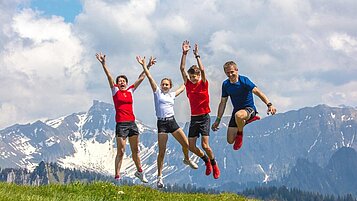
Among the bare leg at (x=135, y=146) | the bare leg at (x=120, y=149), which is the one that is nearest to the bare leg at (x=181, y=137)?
→ the bare leg at (x=135, y=146)

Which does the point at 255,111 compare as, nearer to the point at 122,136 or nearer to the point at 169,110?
the point at 169,110

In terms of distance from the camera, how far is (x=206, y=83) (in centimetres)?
1881

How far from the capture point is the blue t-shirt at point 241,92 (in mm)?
17812

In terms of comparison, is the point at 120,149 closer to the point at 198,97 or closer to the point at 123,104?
the point at 123,104

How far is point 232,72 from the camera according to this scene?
17672 millimetres

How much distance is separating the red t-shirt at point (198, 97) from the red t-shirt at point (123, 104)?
202 centimetres

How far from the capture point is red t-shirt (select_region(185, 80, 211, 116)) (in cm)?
1870

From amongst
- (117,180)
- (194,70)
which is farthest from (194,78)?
(117,180)

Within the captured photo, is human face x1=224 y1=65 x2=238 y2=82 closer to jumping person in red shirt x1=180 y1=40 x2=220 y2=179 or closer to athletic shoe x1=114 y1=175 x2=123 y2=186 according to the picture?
jumping person in red shirt x1=180 y1=40 x2=220 y2=179

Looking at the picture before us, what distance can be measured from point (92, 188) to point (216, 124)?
16.8 ft

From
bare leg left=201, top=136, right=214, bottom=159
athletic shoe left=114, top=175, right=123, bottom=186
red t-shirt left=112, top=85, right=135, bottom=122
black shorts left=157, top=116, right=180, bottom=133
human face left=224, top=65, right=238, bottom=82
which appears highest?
human face left=224, top=65, right=238, bottom=82

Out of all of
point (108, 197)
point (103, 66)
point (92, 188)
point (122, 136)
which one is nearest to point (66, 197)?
point (108, 197)

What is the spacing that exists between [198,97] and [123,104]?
2529 millimetres

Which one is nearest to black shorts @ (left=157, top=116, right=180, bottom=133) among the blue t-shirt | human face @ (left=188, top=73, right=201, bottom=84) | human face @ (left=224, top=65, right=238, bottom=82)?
human face @ (left=188, top=73, right=201, bottom=84)
